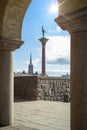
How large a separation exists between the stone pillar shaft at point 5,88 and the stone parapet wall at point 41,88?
5782 millimetres

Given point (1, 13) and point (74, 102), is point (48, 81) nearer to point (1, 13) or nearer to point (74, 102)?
point (1, 13)

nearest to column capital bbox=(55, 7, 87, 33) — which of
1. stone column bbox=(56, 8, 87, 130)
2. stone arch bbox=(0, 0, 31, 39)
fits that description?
stone column bbox=(56, 8, 87, 130)

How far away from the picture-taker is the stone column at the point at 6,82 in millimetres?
5426

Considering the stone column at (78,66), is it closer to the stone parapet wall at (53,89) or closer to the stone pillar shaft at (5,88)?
the stone pillar shaft at (5,88)

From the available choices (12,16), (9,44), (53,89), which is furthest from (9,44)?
(53,89)

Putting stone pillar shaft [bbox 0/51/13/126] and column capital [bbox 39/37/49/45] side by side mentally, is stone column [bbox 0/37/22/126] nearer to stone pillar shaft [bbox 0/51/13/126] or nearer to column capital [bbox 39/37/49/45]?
stone pillar shaft [bbox 0/51/13/126]

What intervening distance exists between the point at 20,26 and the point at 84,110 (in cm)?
289

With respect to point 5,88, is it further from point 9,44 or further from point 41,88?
point 41,88

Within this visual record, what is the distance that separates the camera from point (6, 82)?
17.9ft

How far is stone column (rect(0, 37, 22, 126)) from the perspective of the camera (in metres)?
5.43

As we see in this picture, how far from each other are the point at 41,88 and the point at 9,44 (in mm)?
6231

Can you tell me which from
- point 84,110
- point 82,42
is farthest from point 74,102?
point 82,42

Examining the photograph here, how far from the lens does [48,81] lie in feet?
39.3

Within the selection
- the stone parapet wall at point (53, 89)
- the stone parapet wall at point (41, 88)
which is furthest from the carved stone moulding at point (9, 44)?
the stone parapet wall at point (53, 89)
